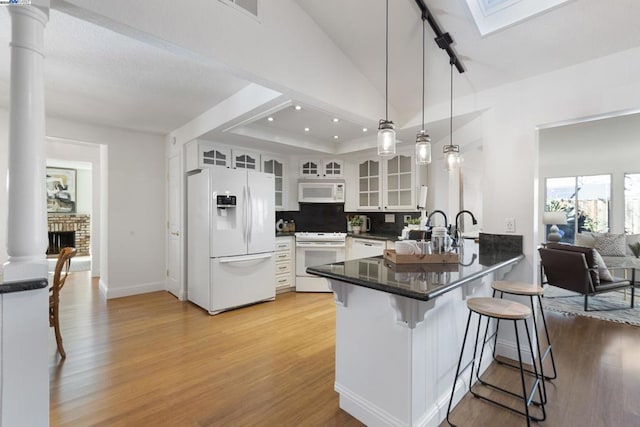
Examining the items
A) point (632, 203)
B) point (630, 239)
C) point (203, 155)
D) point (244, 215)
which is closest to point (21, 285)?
point (244, 215)

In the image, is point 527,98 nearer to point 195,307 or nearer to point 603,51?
point 603,51

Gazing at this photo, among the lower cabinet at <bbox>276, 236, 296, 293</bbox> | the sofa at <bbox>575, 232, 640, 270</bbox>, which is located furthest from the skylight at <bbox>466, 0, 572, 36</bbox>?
the sofa at <bbox>575, 232, 640, 270</bbox>

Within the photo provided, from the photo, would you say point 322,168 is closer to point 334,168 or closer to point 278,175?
point 334,168

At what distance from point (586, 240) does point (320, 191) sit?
5017 mm

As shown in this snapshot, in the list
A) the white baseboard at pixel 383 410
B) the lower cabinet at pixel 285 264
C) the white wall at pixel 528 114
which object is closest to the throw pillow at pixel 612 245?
the white wall at pixel 528 114

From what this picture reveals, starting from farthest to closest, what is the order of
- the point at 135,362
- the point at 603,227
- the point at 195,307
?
the point at 603,227 < the point at 195,307 < the point at 135,362

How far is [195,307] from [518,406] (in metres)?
3.57

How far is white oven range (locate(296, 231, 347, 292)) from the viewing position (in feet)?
14.9

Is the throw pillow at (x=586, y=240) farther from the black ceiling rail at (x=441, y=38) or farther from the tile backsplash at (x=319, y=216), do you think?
the black ceiling rail at (x=441, y=38)

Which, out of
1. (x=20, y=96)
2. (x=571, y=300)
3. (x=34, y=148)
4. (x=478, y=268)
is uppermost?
(x=20, y=96)

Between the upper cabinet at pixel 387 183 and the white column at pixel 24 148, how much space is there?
3956 mm

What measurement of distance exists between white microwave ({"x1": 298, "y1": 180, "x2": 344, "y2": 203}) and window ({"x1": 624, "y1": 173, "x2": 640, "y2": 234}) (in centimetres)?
557

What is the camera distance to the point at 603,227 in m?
5.97

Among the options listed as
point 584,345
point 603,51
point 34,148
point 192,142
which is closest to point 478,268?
point 603,51
